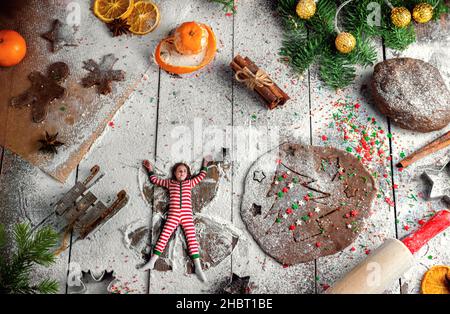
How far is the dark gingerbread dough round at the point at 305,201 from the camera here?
198cm

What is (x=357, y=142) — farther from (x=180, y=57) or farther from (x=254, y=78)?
(x=180, y=57)

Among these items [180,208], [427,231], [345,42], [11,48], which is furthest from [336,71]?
[11,48]

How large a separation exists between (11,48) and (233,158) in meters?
0.88

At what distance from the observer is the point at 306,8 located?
82.3 inches

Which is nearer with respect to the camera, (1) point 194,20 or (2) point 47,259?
(2) point 47,259

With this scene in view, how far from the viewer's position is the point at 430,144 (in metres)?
2.07

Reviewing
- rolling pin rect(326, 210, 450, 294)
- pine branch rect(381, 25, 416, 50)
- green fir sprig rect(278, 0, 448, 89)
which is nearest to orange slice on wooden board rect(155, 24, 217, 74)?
green fir sprig rect(278, 0, 448, 89)

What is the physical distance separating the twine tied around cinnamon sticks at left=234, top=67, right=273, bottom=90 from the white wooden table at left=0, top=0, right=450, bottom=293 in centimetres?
7

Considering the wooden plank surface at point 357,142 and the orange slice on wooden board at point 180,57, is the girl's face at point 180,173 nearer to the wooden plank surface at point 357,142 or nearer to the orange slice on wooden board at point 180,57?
the orange slice on wooden board at point 180,57
